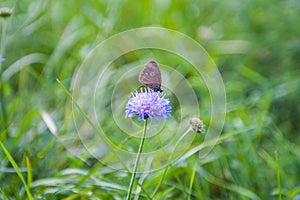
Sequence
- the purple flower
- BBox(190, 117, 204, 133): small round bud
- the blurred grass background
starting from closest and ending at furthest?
the purple flower → BBox(190, 117, 204, 133): small round bud → the blurred grass background

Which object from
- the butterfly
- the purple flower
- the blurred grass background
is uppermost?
the blurred grass background

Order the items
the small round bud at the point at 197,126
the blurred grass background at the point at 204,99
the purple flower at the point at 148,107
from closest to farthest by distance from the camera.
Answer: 1. the purple flower at the point at 148,107
2. the small round bud at the point at 197,126
3. the blurred grass background at the point at 204,99

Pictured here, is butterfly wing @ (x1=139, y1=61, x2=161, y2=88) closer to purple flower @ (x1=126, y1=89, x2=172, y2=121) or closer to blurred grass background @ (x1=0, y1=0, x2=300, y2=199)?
purple flower @ (x1=126, y1=89, x2=172, y2=121)

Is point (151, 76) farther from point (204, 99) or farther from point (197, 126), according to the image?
point (204, 99)

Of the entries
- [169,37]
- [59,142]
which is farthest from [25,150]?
[169,37]

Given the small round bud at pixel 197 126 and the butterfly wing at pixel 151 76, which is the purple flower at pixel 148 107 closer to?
the butterfly wing at pixel 151 76

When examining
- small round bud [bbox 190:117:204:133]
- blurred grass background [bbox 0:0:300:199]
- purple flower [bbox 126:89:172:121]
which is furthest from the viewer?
blurred grass background [bbox 0:0:300:199]

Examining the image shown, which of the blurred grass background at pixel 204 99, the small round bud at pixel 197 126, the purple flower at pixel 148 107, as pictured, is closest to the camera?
the purple flower at pixel 148 107

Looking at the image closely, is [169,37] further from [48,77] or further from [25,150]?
[25,150]

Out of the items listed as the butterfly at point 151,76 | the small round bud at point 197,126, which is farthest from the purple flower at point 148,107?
the small round bud at point 197,126

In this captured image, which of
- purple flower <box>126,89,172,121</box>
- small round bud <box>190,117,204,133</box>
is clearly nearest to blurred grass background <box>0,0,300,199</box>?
small round bud <box>190,117,204,133</box>
